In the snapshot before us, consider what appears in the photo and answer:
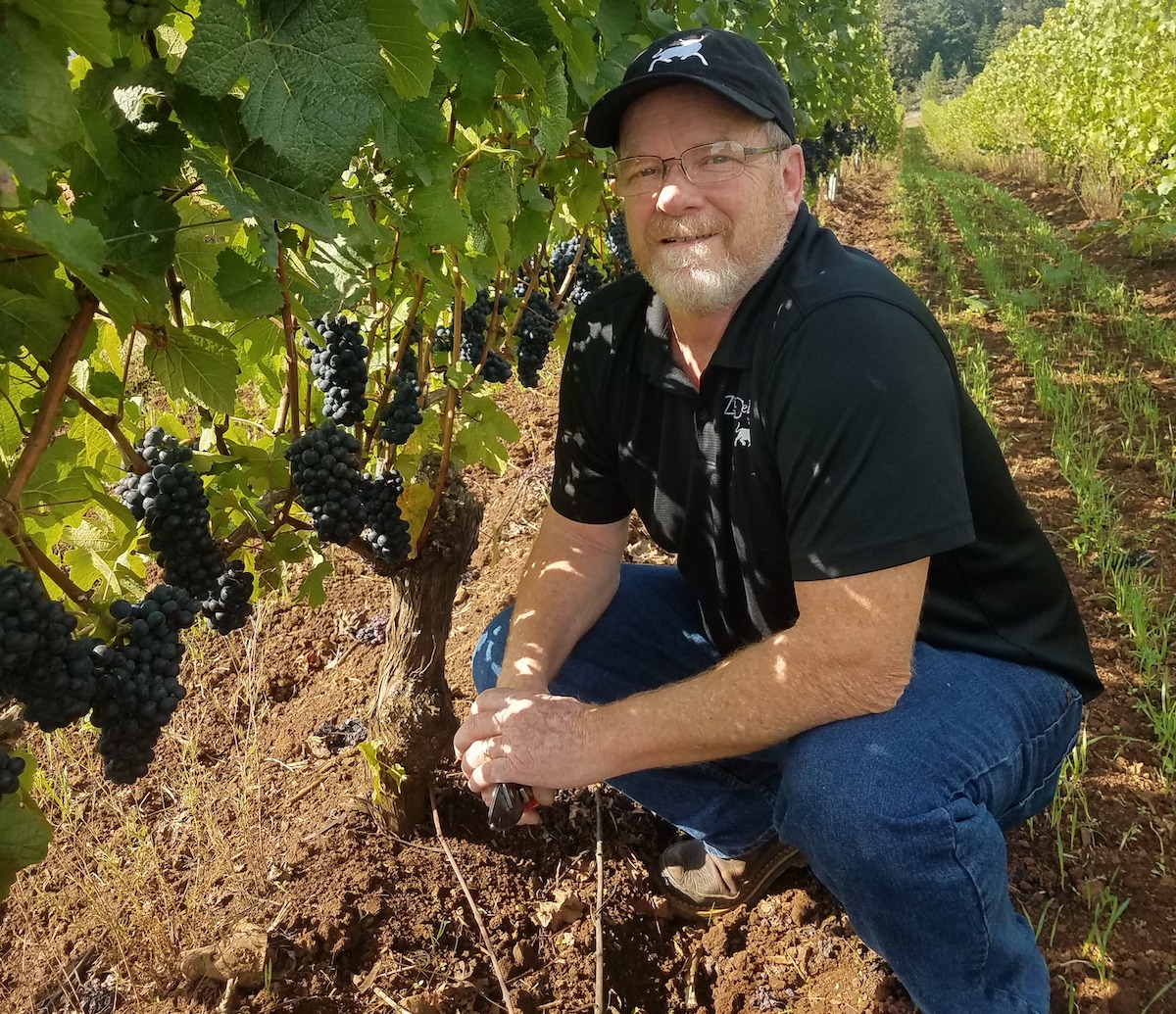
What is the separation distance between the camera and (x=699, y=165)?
1.83 metres

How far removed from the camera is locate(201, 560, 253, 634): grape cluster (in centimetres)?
171

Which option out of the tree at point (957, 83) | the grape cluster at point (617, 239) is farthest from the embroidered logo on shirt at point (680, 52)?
the tree at point (957, 83)

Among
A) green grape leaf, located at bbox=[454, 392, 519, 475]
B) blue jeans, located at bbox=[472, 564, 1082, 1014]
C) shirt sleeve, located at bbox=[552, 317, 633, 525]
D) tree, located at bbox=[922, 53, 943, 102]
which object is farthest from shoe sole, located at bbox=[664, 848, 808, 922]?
tree, located at bbox=[922, 53, 943, 102]

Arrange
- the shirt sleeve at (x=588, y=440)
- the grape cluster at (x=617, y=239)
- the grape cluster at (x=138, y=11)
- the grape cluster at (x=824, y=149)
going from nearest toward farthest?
the grape cluster at (x=138, y=11) < the shirt sleeve at (x=588, y=440) < the grape cluster at (x=617, y=239) < the grape cluster at (x=824, y=149)

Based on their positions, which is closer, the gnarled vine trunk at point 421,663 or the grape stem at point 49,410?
the grape stem at point 49,410

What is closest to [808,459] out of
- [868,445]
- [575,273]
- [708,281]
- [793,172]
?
[868,445]

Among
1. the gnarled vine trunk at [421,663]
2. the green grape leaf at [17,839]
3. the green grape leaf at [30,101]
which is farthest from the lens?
the gnarled vine trunk at [421,663]

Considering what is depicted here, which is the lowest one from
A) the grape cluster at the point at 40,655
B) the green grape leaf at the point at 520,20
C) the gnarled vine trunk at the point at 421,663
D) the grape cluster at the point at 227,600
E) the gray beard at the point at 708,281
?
the gnarled vine trunk at the point at 421,663

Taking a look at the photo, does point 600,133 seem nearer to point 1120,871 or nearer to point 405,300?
point 405,300

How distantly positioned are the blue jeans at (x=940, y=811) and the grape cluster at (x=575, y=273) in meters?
2.04

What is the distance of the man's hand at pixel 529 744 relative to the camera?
1.73 meters

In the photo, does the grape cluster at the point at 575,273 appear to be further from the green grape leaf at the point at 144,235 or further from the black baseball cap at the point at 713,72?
the green grape leaf at the point at 144,235

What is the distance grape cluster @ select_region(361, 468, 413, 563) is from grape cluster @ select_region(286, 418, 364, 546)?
0.25m

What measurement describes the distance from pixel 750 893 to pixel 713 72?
1.83m
